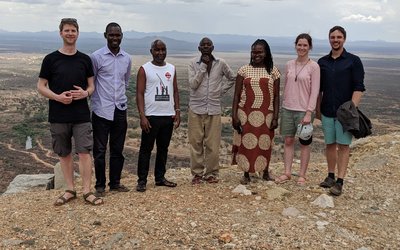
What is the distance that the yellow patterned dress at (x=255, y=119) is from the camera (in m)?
5.51

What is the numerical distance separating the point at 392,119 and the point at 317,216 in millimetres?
43995

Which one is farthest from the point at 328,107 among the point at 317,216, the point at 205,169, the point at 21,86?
the point at 21,86

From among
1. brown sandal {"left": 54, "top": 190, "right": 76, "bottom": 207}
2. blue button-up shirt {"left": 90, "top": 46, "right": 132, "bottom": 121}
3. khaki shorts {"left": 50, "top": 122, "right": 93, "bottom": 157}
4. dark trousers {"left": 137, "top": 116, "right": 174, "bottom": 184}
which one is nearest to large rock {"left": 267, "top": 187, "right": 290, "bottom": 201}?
dark trousers {"left": 137, "top": 116, "right": 174, "bottom": 184}

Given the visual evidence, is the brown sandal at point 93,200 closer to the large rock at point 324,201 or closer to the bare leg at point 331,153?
the large rock at point 324,201

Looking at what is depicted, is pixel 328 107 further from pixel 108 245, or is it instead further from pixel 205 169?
pixel 108 245

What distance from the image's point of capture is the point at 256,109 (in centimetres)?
557

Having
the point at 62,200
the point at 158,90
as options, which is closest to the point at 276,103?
the point at 158,90

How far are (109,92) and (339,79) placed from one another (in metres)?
2.66

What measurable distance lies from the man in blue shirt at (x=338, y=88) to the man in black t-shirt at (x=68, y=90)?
2732mm

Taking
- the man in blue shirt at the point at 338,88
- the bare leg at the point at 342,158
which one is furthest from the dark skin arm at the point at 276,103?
the bare leg at the point at 342,158

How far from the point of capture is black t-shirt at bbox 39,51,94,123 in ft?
15.5

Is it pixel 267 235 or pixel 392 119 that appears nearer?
pixel 267 235

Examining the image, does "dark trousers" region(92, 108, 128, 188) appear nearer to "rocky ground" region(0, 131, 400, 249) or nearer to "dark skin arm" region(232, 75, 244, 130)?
"rocky ground" region(0, 131, 400, 249)

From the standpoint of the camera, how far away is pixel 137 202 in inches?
206
